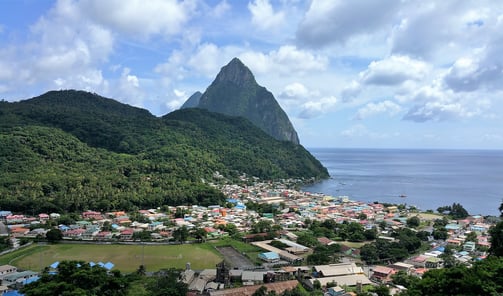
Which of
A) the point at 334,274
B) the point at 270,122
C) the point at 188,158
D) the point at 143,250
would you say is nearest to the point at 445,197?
the point at 188,158

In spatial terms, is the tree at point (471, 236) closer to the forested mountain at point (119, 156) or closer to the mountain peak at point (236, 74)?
the forested mountain at point (119, 156)

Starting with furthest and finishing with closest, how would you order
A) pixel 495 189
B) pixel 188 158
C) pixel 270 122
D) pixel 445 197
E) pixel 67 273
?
pixel 270 122 → pixel 495 189 → pixel 188 158 → pixel 445 197 → pixel 67 273

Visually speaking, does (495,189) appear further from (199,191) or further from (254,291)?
(254,291)

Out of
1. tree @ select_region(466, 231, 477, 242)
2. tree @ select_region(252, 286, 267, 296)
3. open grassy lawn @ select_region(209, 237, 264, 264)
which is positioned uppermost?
tree @ select_region(252, 286, 267, 296)

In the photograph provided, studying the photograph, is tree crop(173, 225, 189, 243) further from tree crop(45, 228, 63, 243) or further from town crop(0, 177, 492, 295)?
tree crop(45, 228, 63, 243)

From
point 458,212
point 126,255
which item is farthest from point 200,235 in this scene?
point 458,212

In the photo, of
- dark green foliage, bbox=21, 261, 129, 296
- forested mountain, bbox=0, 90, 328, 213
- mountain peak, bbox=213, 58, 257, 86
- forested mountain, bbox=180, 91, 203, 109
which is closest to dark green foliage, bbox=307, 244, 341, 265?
dark green foliage, bbox=21, 261, 129, 296
